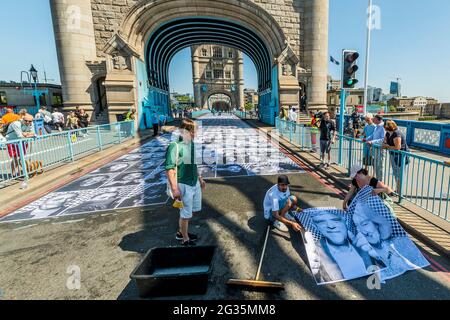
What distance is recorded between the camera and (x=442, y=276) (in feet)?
9.39

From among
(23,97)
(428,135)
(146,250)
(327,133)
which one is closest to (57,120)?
(146,250)

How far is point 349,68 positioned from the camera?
6.75 metres

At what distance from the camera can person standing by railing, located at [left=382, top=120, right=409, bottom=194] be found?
16.2 ft

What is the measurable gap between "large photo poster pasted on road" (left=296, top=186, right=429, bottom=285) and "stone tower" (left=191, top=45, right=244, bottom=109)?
3325 inches

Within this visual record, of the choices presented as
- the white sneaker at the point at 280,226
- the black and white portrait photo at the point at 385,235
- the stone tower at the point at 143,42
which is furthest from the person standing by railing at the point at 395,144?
the stone tower at the point at 143,42

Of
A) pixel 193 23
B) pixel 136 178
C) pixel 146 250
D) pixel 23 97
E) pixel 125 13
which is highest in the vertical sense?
pixel 193 23

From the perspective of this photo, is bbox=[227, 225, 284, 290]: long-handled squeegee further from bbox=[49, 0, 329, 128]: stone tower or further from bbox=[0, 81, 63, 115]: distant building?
bbox=[0, 81, 63, 115]: distant building

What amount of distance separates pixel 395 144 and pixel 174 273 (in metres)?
5.05

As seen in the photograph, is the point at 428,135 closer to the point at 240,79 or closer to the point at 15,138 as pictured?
the point at 15,138

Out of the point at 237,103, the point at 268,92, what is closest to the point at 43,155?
the point at 268,92

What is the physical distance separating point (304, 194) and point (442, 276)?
297cm

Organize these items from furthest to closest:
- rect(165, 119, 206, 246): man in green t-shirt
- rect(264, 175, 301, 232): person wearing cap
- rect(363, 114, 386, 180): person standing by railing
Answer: rect(363, 114, 386, 180): person standing by railing, rect(264, 175, 301, 232): person wearing cap, rect(165, 119, 206, 246): man in green t-shirt

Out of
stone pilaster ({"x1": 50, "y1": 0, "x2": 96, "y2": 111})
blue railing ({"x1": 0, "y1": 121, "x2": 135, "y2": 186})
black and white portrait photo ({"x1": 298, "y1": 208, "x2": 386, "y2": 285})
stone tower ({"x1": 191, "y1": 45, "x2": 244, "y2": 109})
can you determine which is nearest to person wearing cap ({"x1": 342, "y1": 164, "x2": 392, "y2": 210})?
black and white portrait photo ({"x1": 298, "y1": 208, "x2": 386, "y2": 285})

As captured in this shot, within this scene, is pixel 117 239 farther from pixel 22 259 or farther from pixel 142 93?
pixel 142 93
